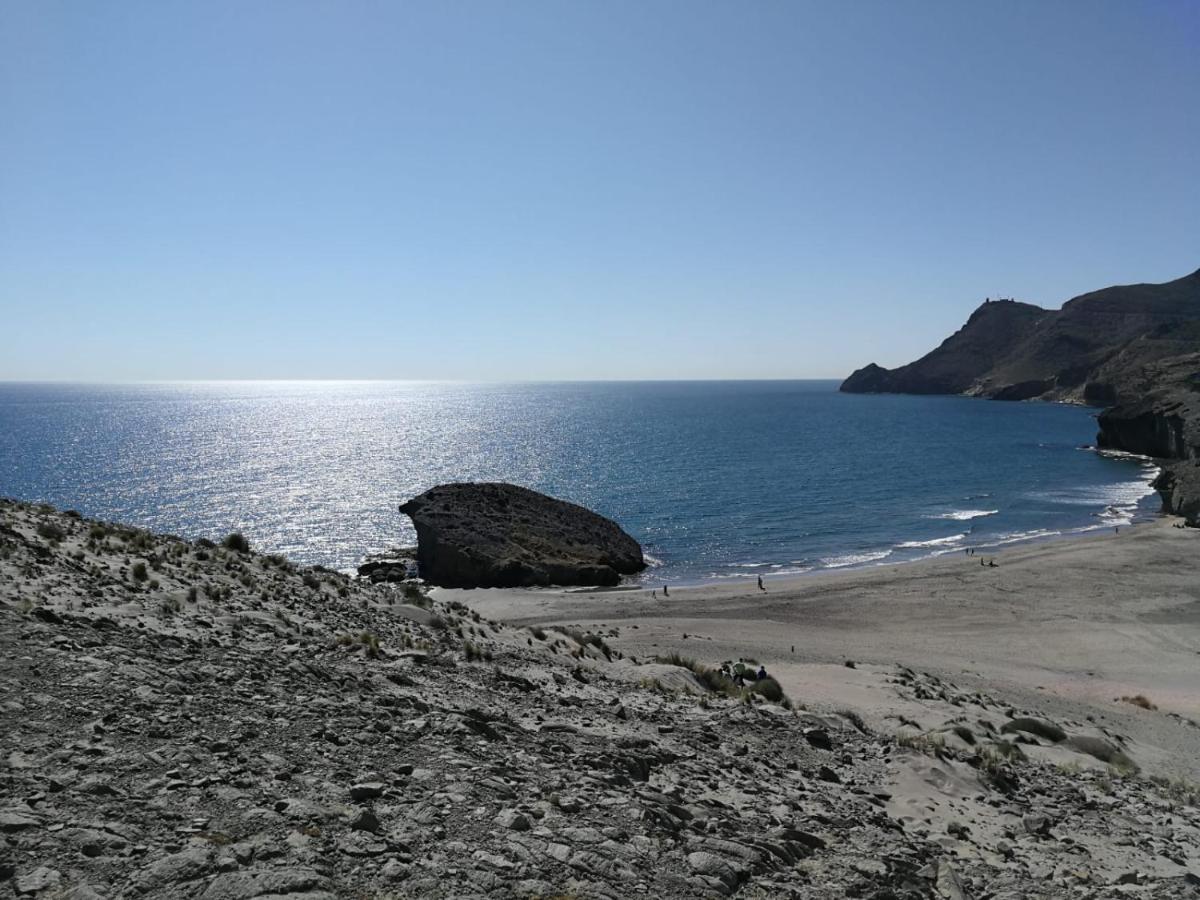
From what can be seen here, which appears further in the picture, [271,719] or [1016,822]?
[1016,822]

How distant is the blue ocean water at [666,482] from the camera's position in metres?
60.5

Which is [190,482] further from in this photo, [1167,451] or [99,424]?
[1167,451]

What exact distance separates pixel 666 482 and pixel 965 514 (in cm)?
3125

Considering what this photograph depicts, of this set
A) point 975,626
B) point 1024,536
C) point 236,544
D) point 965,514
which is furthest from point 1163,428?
point 236,544

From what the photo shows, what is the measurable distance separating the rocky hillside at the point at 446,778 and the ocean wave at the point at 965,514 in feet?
176

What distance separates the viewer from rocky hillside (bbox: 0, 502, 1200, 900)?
23.4 ft

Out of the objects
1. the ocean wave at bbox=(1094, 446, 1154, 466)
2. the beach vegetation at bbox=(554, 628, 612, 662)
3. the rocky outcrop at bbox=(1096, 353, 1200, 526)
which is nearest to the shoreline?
the rocky outcrop at bbox=(1096, 353, 1200, 526)

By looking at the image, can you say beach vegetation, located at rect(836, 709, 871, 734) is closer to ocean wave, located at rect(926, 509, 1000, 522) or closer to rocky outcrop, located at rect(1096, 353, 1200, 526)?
ocean wave, located at rect(926, 509, 1000, 522)

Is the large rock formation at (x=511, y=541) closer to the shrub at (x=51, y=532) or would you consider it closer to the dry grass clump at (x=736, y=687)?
the dry grass clump at (x=736, y=687)

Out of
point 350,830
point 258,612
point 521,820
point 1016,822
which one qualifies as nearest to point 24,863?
point 350,830

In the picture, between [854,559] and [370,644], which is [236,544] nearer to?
[370,644]

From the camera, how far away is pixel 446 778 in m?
9.26

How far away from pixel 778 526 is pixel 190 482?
66664mm

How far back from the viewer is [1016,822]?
12391 mm
